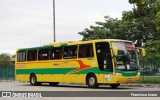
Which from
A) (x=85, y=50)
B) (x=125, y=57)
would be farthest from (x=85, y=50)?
(x=125, y=57)

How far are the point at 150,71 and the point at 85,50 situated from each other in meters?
6.84

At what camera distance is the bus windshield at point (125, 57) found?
2548cm

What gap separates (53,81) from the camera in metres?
30.9

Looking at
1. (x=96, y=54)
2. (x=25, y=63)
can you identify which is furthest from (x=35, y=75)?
(x=96, y=54)

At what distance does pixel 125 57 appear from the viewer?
25656 millimetres

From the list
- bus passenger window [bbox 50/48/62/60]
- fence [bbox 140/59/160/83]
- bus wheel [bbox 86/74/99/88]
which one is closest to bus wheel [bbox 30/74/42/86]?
bus passenger window [bbox 50/48/62/60]

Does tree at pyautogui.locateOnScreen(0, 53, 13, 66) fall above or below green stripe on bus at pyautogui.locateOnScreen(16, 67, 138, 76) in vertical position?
above

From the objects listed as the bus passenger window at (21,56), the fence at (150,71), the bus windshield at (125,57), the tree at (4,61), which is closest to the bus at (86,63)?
the bus windshield at (125,57)

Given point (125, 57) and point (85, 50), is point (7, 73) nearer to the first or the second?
point (85, 50)

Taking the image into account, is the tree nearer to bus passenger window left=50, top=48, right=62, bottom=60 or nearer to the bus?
the bus

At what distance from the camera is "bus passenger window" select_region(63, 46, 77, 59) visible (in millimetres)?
28219

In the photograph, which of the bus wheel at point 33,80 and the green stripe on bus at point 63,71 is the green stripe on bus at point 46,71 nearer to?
the green stripe on bus at point 63,71

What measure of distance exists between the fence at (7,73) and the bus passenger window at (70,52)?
72.4ft

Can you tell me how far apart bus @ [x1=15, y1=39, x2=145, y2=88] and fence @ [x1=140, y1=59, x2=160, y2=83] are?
17.0ft
